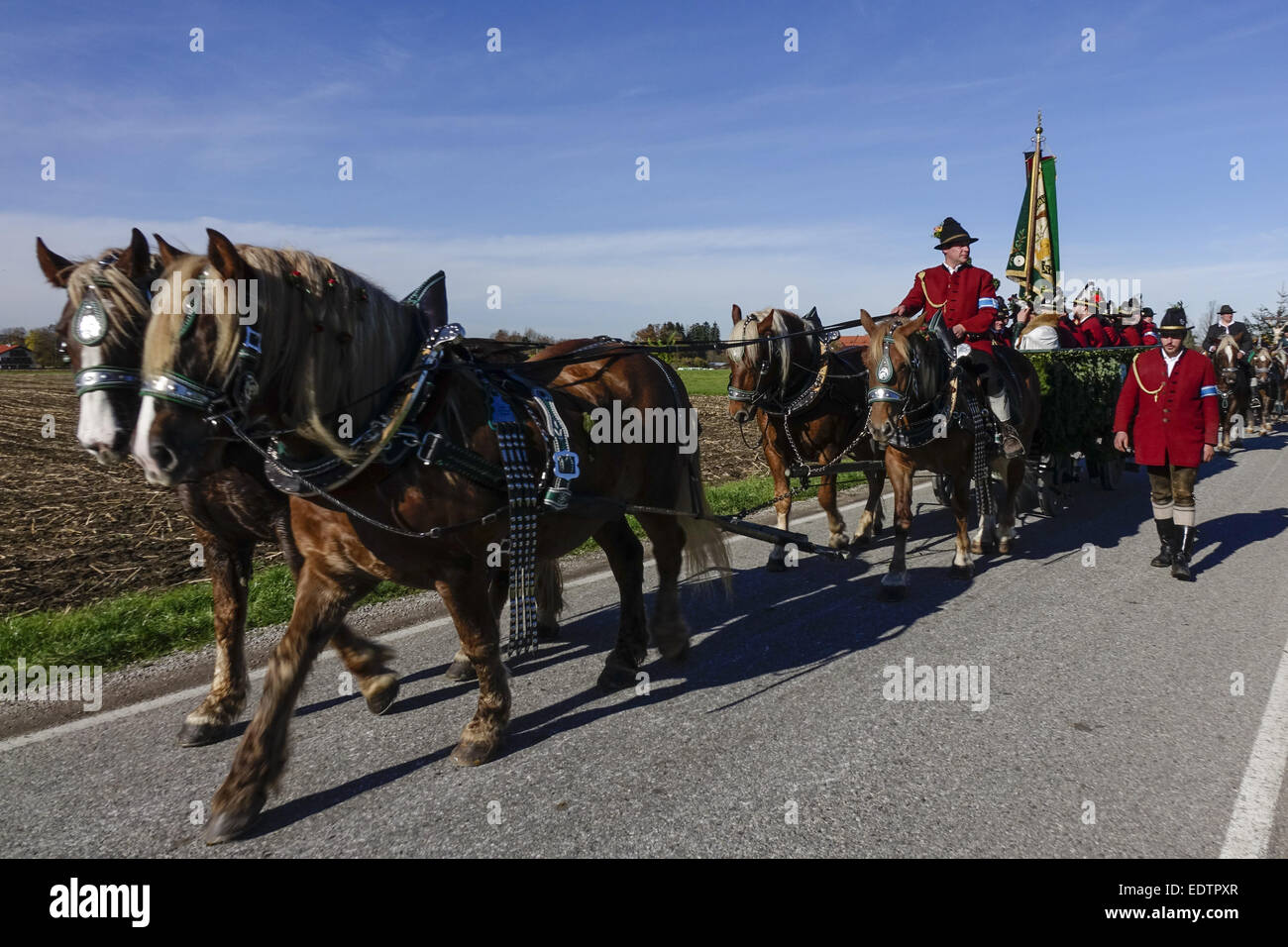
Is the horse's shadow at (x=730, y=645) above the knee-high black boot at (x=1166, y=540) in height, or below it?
below

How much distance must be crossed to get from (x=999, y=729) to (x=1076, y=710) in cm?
53

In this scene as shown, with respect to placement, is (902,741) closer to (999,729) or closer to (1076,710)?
(999,729)

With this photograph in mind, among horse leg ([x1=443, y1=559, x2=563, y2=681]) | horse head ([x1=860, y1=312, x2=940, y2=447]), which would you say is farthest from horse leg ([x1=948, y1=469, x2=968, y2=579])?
horse leg ([x1=443, y1=559, x2=563, y2=681])

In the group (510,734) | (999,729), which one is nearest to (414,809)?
(510,734)

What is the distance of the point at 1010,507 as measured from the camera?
26.2 feet

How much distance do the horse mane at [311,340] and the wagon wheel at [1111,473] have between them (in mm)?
10314

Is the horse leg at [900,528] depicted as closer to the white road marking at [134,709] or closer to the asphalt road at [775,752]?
the asphalt road at [775,752]

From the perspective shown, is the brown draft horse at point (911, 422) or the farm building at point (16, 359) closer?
the brown draft horse at point (911, 422)

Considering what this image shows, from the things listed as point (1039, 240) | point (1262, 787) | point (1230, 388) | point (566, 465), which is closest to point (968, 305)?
point (1262, 787)

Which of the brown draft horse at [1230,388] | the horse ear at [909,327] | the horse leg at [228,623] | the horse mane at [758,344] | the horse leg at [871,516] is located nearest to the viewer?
the horse leg at [228,623]

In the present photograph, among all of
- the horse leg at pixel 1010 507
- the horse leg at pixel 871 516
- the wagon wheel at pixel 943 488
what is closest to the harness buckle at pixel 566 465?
the horse leg at pixel 871 516

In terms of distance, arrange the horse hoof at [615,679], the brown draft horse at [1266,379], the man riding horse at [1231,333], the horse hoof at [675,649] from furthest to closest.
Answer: the brown draft horse at [1266,379], the man riding horse at [1231,333], the horse hoof at [675,649], the horse hoof at [615,679]

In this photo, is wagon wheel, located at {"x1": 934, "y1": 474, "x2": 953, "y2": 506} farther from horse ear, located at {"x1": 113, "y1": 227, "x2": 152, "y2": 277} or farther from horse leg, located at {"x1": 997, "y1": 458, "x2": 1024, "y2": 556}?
horse ear, located at {"x1": 113, "y1": 227, "x2": 152, "y2": 277}

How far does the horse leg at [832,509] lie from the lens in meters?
7.84
